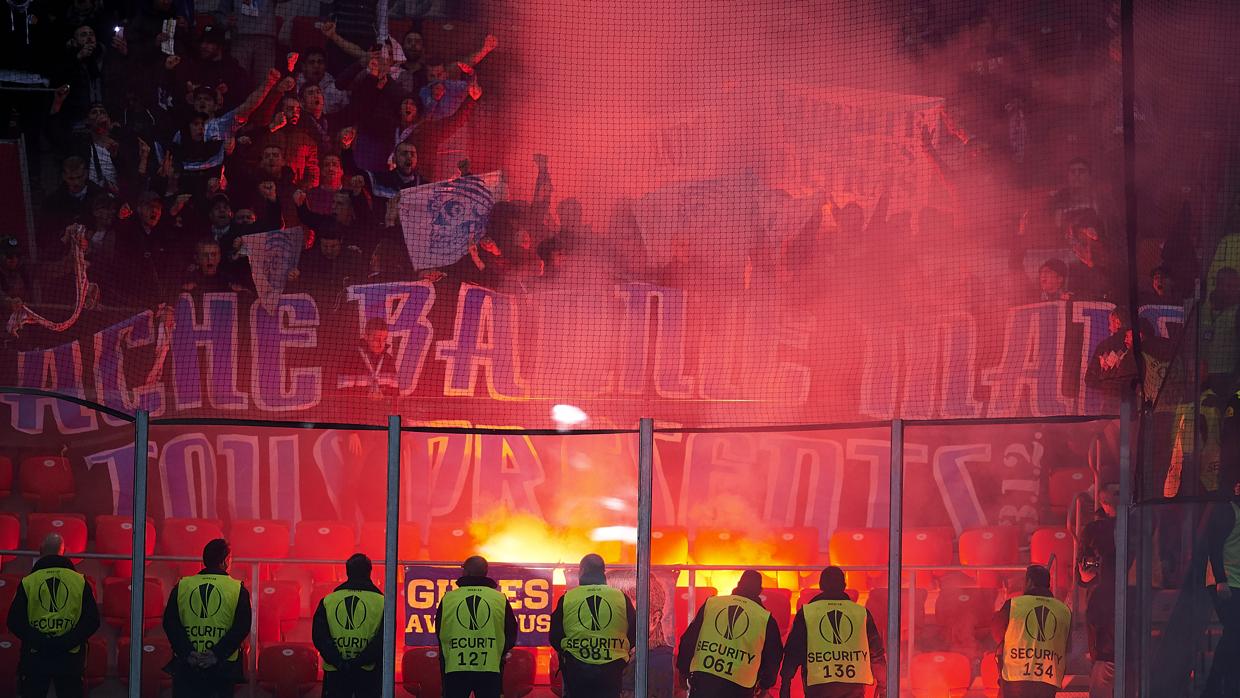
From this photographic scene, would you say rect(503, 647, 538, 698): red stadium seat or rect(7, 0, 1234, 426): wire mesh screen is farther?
rect(7, 0, 1234, 426): wire mesh screen

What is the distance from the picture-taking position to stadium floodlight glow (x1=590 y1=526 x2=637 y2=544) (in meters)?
12.7

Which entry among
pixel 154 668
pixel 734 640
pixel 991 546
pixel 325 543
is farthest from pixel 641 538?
pixel 991 546

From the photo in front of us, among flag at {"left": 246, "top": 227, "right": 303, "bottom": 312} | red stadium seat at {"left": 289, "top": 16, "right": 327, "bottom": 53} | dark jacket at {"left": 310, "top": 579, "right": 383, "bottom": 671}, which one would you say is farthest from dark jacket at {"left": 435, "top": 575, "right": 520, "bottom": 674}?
red stadium seat at {"left": 289, "top": 16, "right": 327, "bottom": 53}

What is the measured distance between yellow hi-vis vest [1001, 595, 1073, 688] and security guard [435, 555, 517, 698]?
330 cm

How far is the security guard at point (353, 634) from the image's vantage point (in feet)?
28.8

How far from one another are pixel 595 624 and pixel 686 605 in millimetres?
2781

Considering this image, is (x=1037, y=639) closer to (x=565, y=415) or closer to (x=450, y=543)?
(x=565, y=415)

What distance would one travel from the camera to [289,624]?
11.6 metres

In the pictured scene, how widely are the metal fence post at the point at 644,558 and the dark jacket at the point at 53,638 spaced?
3731 millimetres

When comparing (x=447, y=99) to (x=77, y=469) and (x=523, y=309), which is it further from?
(x=77, y=469)

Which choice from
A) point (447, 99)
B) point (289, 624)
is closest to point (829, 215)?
point (447, 99)

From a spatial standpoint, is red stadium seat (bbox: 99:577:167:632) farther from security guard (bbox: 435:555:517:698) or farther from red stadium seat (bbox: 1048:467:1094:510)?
red stadium seat (bbox: 1048:467:1094:510)

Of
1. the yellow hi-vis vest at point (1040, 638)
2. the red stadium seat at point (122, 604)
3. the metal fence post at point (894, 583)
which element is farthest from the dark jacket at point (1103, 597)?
the red stadium seat at point (122, 604)

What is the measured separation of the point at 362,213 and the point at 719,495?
443 cm
